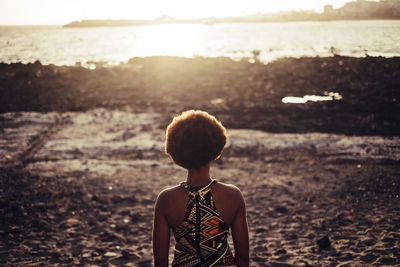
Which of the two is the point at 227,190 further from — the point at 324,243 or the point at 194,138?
the point at 324,243

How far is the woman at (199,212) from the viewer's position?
77.1 inches

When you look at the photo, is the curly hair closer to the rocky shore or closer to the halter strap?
the halter strap

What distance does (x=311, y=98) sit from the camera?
14391 millimetres

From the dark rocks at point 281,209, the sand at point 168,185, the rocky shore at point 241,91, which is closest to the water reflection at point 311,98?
the rocky shore at point 241,91

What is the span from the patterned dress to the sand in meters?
2.70

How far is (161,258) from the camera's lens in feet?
7.03

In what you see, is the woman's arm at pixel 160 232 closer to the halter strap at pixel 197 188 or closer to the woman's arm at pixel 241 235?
the halter strap at pixel 197 188

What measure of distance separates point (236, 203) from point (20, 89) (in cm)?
1651

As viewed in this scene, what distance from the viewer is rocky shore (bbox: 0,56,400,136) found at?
1141 centimetres

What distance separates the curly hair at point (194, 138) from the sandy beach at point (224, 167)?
122 inches

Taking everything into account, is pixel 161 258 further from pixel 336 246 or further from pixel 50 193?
pixel 50 193

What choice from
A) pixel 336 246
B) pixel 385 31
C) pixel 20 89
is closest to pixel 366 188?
pixel 336 246

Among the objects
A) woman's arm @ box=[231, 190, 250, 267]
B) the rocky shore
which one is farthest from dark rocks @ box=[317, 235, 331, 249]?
the rocky shore

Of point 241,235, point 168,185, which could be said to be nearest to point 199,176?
point 241,235
